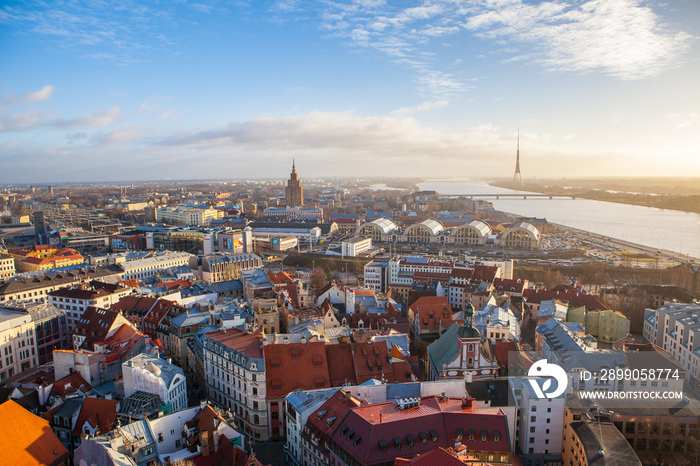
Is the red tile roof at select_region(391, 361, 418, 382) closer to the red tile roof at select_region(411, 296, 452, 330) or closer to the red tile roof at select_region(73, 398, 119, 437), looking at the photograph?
the red tile roof at select_region(411, 296, 452, 330)

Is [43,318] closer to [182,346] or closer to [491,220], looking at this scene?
[182,346]

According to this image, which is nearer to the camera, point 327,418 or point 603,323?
point 327,418

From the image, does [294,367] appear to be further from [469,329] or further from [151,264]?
[151,264]

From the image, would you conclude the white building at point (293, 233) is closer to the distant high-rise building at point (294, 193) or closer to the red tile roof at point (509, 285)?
the distant high-rise building at point (294, 193)

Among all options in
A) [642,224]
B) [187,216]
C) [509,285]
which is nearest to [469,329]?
[509,285]

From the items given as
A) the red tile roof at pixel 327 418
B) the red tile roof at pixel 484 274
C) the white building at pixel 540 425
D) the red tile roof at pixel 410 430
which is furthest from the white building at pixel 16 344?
the red tile roof at pixel 484 274

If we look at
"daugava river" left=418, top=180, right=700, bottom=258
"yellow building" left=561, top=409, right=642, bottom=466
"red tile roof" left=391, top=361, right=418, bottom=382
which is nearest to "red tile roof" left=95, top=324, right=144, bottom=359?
"red tile roof" left=391, top=361, right=418, bottom=382
